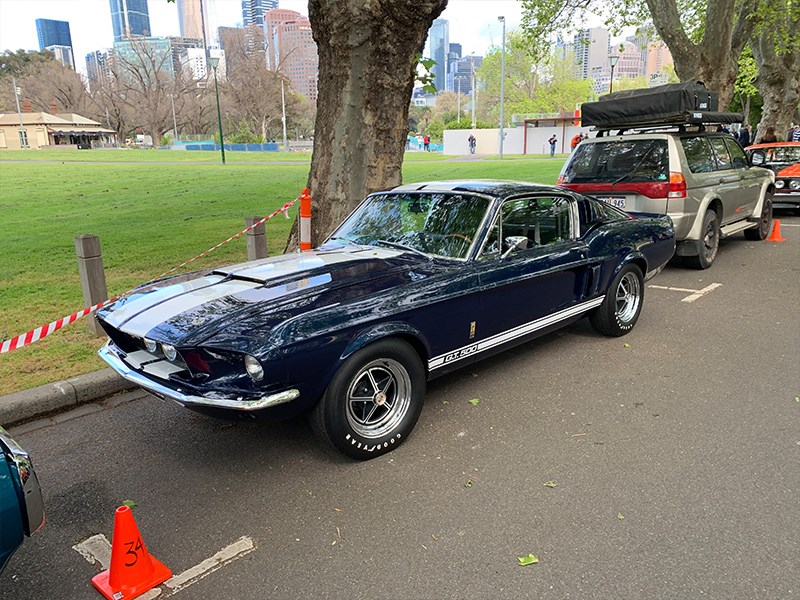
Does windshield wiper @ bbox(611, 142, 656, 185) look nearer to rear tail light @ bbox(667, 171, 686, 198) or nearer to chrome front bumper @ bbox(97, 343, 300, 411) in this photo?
rear tail light @ bbox(667, 171, 686, 198)

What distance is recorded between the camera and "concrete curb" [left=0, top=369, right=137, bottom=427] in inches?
167

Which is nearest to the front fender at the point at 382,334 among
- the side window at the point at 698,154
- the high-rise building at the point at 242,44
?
the side window at the point at 698,154

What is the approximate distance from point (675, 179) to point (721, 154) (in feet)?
6.37

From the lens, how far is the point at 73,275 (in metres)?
8.14

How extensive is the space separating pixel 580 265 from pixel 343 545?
10.5 feet

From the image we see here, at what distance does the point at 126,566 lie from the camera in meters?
2.54

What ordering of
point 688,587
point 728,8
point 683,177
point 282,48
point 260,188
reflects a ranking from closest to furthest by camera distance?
1. point 688,587
2. point 683,177
3. point 728,8
4. point 260,188
5. point 282,48

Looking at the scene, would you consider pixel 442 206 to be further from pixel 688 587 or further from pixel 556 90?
pixel 556 90

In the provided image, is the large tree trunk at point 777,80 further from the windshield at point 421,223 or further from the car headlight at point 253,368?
the car headlight at point 253,368

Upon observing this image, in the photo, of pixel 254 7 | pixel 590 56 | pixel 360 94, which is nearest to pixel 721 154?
pixel 360 94

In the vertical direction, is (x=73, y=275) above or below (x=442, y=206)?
below

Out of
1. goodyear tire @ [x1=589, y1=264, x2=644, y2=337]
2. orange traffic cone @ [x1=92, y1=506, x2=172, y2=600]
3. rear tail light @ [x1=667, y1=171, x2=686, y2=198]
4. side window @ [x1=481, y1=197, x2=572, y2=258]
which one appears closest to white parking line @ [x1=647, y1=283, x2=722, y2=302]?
rear tail light @ [x1=667, y1=171, x2=686, y2=198]

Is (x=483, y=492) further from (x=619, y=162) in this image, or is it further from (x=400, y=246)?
(x=619, y=162)

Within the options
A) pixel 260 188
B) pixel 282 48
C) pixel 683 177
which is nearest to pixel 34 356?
pixel 683 177
